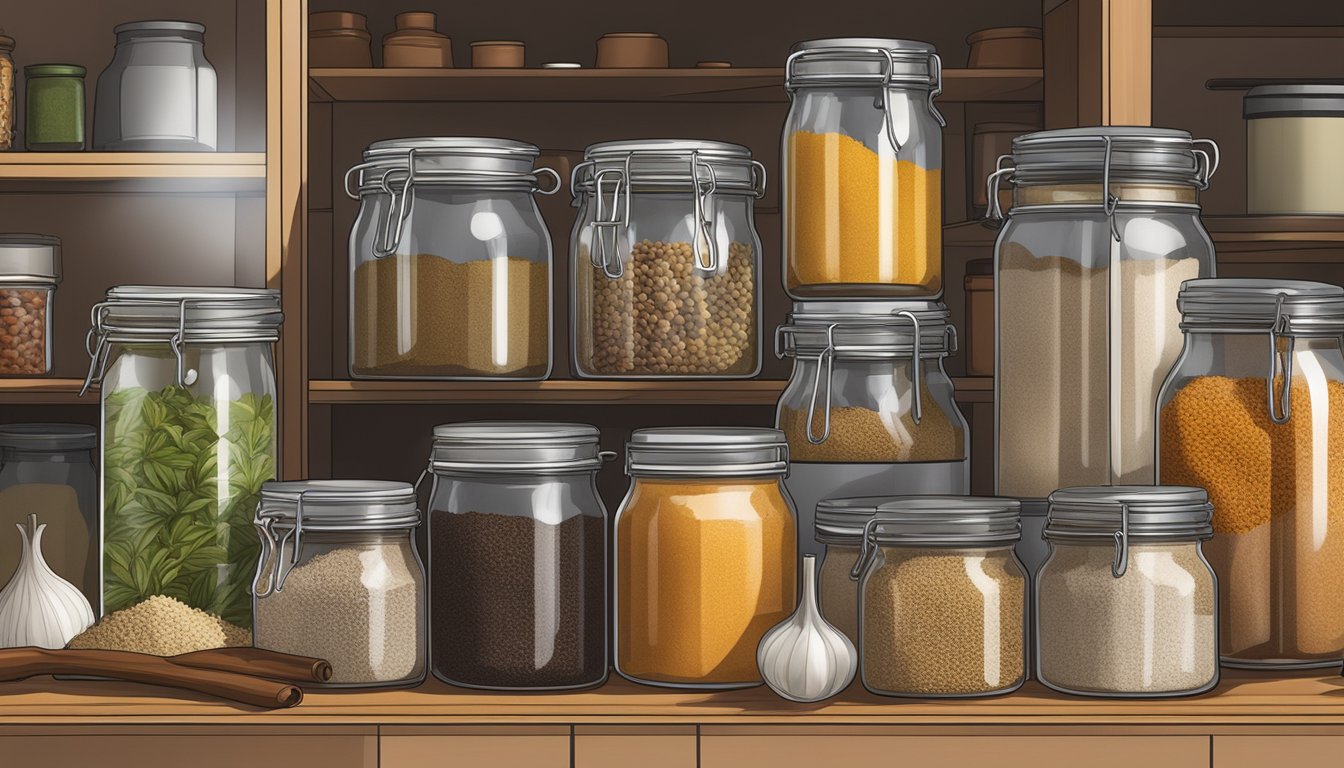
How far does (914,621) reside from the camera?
3.90ft

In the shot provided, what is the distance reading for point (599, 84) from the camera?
1766 millimetres

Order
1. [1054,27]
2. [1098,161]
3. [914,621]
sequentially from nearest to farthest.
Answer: [914,621] < [1098,161] < [1054,27]

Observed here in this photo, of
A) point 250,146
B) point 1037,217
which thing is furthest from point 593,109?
→ point 1037,217

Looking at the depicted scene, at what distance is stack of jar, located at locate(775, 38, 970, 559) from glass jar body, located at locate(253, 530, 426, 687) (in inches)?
15.8

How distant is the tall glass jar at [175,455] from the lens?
1326 millimetres

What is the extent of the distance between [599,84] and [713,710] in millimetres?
879

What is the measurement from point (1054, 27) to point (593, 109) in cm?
62

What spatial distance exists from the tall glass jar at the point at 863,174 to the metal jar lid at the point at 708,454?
0.67 ft

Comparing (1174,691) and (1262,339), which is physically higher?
(1262,339)

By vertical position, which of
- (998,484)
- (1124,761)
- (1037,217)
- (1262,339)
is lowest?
(1124,761)

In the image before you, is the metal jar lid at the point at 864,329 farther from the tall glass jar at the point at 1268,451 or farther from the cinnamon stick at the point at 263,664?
the cinnamon stick at the point at 263,664

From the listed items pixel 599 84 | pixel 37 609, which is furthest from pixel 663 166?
pixel 37 609

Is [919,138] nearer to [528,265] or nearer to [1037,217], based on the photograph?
[1037,217]

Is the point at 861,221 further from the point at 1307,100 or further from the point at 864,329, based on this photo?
the point at 1307,100
